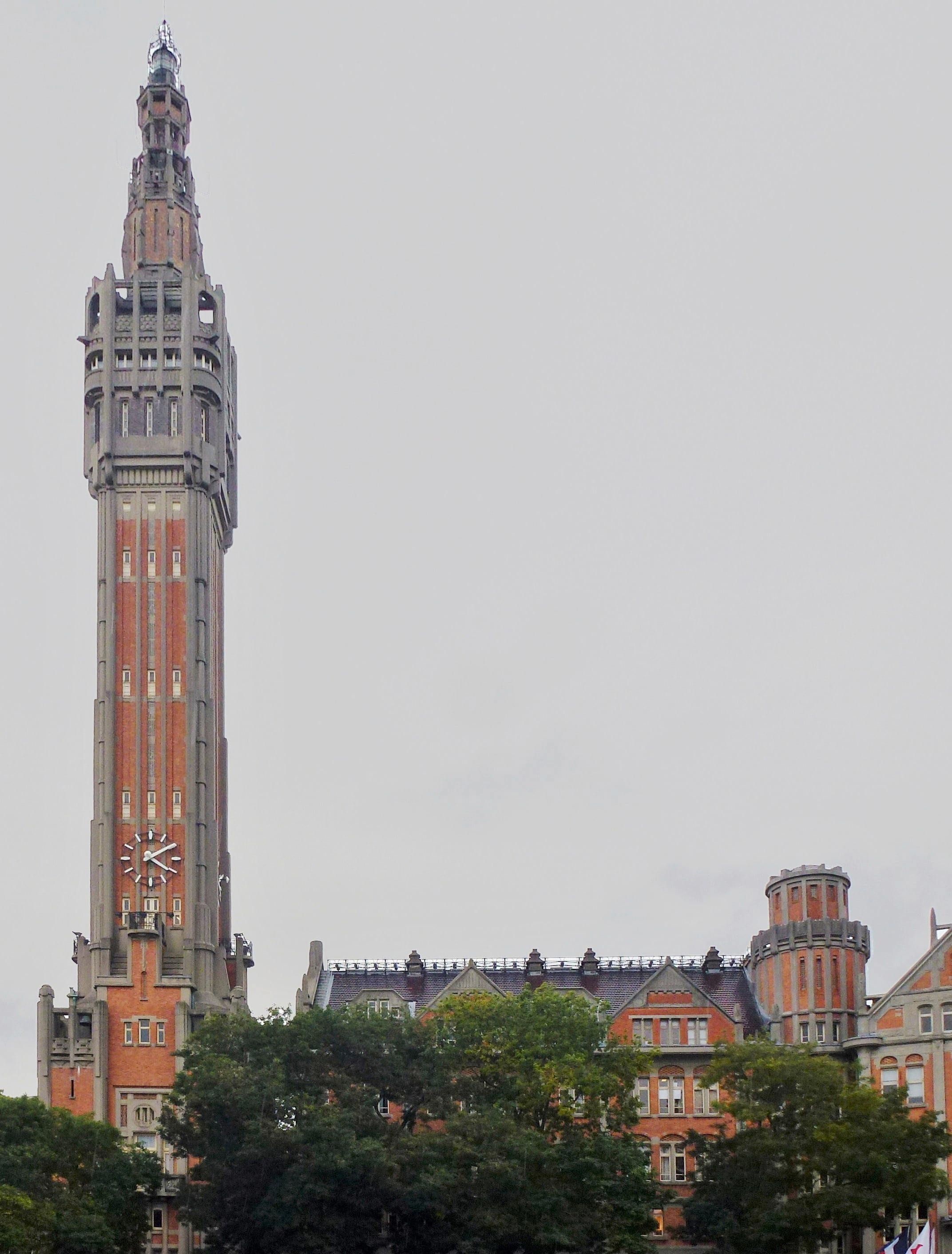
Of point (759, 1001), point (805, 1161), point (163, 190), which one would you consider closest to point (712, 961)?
point (759, 1001)

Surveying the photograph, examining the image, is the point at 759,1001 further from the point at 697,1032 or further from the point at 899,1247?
the point at 899,1247

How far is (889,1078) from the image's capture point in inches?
5000

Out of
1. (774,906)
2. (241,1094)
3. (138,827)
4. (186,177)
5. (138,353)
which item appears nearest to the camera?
(241,1094)

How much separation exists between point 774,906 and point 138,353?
64189 mm

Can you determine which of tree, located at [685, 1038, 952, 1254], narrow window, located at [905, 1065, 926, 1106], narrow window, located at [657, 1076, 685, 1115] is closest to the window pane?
narrow window, located at [905, 1065, 926, 1106]

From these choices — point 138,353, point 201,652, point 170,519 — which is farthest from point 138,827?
point 138,353

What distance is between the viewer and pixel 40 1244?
10675cm

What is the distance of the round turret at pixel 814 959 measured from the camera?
132000mm

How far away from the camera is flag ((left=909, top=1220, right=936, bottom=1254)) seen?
107 m

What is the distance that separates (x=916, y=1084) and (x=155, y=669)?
62.1 m

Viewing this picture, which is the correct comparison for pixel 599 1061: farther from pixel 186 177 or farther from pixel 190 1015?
pixel 186 177

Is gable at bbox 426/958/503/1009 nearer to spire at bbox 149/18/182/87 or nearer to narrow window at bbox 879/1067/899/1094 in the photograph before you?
narrow window at bbox 879/1067/899/1094

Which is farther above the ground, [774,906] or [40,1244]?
[774,906]

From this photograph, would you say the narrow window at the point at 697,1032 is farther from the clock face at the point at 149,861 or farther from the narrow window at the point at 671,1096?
the clock face at the point at 149,861
